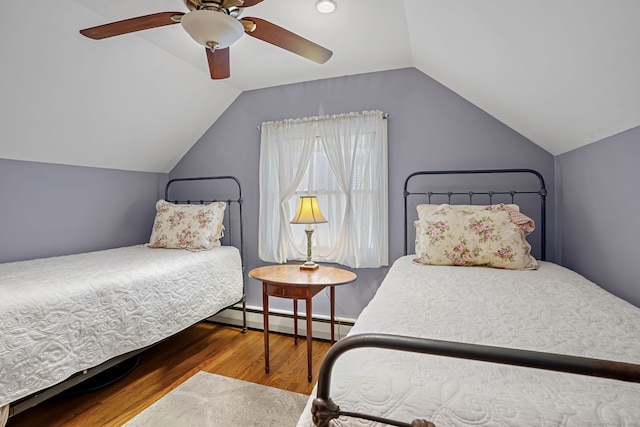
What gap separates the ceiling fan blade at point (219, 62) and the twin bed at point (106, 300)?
1.34 m

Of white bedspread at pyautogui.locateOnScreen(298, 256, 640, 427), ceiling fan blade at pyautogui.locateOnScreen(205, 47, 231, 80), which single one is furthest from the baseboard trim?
ceiling fan blade at pyautogui.locateOnScreen(205, 47, 231, 80)

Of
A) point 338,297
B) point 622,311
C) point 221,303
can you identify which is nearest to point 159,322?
point 221,303

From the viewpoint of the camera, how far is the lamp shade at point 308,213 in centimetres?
249

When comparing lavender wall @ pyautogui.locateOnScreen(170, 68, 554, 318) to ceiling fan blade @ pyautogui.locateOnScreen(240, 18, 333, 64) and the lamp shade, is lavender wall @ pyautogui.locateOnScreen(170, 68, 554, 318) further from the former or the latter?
ceiling fan blade @ pyautogui.locateOnScreen(240, 18, 333, 64)

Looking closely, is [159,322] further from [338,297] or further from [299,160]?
[299,160]

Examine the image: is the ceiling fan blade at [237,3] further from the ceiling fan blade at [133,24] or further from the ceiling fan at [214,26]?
the ceiling fan blade at [133,24]

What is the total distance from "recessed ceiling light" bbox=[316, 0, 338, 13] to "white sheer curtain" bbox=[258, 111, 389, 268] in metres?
0.98

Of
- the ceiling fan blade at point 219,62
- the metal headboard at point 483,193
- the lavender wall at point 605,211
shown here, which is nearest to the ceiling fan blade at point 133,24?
the ceiling fan blade at point 219,62

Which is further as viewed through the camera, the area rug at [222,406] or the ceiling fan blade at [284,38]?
the area rug at [222,406]

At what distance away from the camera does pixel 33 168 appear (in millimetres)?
2408

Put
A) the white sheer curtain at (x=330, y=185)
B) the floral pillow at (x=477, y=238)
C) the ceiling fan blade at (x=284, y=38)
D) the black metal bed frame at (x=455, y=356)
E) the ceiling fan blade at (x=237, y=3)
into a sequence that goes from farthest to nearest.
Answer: the white sheer curtain at (x=330, y=185) → the floral pillow at (x=477, y=238) → the ceiling fan blade at (x=284, y=38) → the ceiling fan blade at (x=237, y=3) → the black metal bed frame at (x=455, y=356)

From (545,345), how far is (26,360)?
2.04 metres

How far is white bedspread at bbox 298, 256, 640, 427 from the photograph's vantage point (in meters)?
0.64

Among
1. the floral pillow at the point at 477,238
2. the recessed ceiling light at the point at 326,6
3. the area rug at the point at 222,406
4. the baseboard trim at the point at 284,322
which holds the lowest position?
the area rug at the point at 222,406
